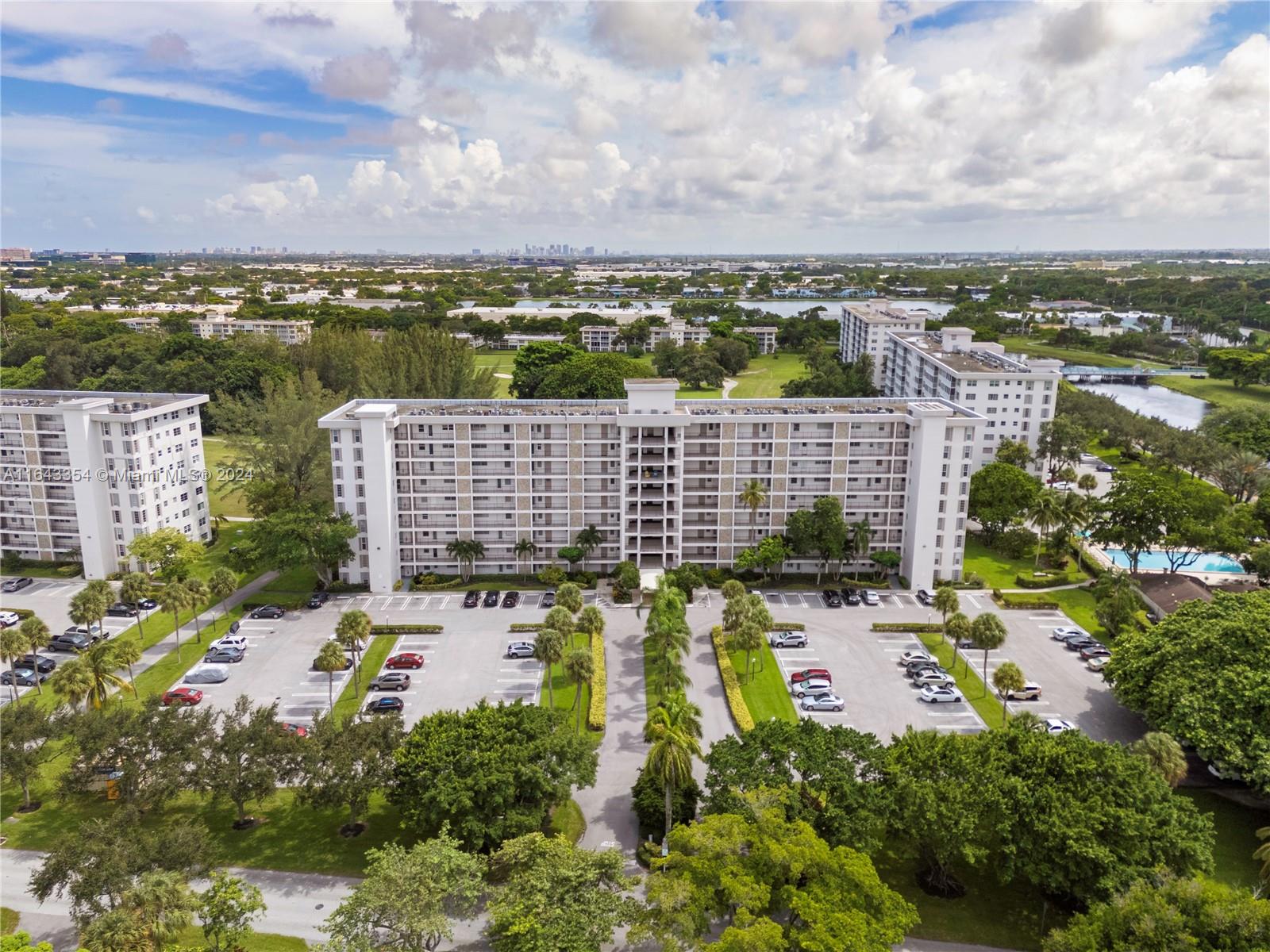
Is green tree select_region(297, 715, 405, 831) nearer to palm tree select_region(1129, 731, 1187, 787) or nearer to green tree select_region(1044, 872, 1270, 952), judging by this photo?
green tree select_region(1044, 872, 1270, 952)

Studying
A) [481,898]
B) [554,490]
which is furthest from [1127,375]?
[481,898]

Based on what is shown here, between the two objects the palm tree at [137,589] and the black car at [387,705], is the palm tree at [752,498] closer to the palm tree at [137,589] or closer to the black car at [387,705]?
the black car at [387,705]

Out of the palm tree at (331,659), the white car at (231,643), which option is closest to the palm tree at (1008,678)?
the palm tree at (331,659)

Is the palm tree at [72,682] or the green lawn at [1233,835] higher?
the palm tree at [72,682]

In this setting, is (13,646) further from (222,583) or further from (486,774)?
(486,774)

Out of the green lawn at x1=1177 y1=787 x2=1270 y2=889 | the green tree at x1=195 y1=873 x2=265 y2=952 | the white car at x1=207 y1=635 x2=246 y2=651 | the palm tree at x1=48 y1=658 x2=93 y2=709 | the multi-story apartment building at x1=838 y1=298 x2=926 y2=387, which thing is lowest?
the green lawn at x1=1177 y1=787 x2=1270 y2=889

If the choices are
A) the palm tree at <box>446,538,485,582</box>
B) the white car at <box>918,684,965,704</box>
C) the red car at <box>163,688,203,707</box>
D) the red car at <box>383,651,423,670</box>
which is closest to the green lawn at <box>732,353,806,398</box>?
the palm tree at <box>446,538,485,582</box>
